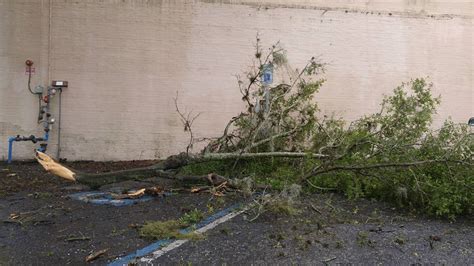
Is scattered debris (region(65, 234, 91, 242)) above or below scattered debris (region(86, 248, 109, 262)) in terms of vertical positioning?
below

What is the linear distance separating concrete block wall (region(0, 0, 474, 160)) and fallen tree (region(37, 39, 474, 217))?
2934 millimetres

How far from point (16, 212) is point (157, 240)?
2.26 meters

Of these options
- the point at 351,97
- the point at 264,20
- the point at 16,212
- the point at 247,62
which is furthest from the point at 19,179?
the point at 351,97

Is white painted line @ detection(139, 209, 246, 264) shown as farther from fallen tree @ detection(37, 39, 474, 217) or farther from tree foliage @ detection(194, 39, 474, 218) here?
tree foliage @ detection(194, 39, 474, 218)

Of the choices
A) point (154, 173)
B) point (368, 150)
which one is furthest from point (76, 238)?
point (368, 150)

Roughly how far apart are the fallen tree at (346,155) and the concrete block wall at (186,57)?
9.63ft

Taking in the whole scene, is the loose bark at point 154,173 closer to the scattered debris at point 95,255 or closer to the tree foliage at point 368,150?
the tree foliage at point 368,150

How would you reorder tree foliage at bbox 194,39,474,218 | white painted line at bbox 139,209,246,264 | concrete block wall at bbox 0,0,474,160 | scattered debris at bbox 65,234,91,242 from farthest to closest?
concrete block wall at bbox 0,0,474,160, tree foliage at bbox 194,39,474,218, scattered debris at bbox 65,234,91,242, white painted line at bbox 139,209,246,264

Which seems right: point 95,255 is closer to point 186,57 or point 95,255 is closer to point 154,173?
point 154,173

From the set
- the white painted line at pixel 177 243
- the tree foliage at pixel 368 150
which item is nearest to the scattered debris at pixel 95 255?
the white painted line at pixel 177 243

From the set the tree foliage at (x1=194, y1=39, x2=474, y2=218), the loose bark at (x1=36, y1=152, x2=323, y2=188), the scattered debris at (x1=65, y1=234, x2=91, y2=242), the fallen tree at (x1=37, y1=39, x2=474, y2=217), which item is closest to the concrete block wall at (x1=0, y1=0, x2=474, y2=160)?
the tree foliage at (x1=194, y1=39, x2=474, y2=218)

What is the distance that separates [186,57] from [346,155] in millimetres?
5875

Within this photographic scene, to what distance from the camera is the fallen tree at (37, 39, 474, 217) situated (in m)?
5.99

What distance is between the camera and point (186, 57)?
1150 centimetres
